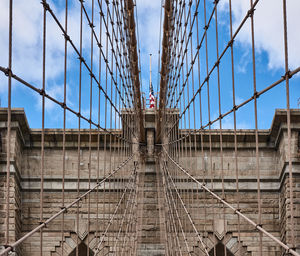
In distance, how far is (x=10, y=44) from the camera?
2.57 metres

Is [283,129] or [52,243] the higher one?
[283,129]

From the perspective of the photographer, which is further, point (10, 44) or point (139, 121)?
point (139, 121)

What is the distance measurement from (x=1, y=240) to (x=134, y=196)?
2885 mm

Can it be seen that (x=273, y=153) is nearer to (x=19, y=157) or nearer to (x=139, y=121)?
(x=139, y=121)

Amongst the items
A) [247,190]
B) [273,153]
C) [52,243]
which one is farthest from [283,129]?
[52,243]

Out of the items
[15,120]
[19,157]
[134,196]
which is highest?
[15,120]

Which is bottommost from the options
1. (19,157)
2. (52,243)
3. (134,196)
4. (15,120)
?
(52,243)

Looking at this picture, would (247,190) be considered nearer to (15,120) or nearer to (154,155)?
(154,155)

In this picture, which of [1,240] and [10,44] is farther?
[1,240]

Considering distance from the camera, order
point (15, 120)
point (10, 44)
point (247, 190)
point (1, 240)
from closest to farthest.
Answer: point (10, 44)
point (1, 240)
point (15, 120)
point (247, 190)

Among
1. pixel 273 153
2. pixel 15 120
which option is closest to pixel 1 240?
pixel 15 120

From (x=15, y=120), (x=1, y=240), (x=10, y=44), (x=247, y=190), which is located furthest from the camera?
(x=247, y=190)

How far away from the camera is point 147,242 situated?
11.2m

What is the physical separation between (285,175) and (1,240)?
19.9 feet
